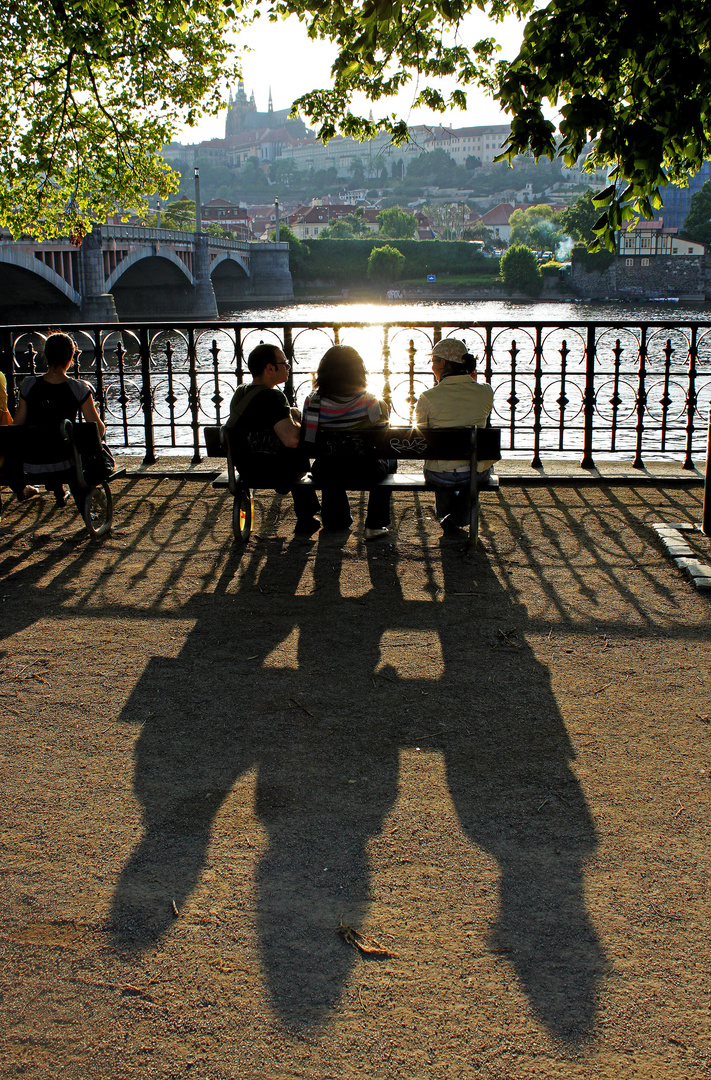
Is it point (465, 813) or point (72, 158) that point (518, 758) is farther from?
point (72, 158)

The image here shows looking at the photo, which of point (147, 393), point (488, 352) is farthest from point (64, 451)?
point (488, 352)

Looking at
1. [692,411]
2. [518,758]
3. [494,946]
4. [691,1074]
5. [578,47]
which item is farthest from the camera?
[692,411]

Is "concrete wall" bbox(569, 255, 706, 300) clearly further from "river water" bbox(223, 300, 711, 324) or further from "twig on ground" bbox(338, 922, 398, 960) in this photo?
"twig on ground" bbox(338, 922, 398, 960)

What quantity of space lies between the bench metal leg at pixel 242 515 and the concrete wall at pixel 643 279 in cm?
7611

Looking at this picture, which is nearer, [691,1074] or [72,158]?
[691,1074]

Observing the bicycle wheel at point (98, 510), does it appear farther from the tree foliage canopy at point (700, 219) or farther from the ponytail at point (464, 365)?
the tree foliage canopy at point (700, 219)

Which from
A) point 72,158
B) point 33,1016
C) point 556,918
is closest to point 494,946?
point 556,918

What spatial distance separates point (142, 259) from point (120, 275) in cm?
397

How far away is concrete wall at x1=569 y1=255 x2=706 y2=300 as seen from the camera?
3076 inches

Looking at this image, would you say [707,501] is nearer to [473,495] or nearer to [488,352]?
[473,495]

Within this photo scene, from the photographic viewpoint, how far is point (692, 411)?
25.0ft

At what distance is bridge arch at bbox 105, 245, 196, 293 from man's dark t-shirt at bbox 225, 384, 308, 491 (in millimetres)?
32980

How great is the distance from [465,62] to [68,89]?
5415 millimetres

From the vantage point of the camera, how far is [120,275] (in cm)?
3841
